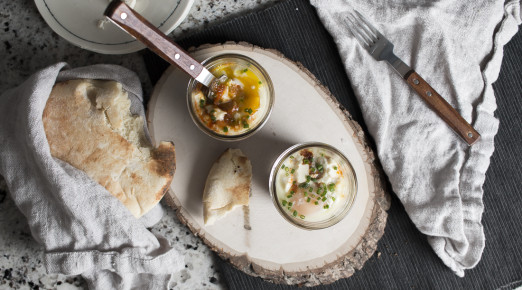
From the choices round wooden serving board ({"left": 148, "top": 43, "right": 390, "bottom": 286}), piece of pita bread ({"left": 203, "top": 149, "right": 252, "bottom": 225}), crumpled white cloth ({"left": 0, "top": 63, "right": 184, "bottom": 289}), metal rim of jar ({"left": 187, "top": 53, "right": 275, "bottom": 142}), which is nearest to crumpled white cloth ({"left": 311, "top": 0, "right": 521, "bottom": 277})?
round wooden serving board ({"left": 148, "top": 43, "right": 390, "bottom": 286})

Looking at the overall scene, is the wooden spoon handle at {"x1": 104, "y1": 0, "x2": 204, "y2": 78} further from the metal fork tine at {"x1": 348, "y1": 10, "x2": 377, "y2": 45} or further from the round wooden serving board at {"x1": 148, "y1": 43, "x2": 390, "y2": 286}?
the metal fork tine at {"x1": 348, "y1": 10, "x2": 377, "y2": 45}

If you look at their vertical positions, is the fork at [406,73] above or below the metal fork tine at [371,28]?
below

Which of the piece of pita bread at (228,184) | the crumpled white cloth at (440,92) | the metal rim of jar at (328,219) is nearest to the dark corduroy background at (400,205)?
the crumpled white cloth at (440,92)

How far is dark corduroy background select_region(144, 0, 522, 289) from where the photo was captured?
8.51 feet

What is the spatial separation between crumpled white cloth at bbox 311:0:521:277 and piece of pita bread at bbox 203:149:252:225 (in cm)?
71

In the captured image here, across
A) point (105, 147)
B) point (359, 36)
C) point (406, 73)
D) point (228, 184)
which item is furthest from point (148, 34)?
point (406, 73)

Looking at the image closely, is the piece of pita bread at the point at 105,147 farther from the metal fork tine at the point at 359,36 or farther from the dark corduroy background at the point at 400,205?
the metal fork tine at the point at 359,36

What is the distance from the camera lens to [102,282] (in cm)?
244

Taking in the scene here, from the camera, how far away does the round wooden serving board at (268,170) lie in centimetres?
250

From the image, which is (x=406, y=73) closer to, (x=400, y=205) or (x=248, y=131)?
(x=400, y=205)

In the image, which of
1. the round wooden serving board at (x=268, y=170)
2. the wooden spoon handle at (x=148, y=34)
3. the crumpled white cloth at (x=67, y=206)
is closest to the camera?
the wooden spoon handle at (x=148, y=34)

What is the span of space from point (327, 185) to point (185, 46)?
3.36ft

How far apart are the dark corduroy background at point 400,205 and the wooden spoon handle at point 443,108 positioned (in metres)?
0.24

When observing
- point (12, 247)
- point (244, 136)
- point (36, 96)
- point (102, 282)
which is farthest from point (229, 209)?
point (12, 247)
